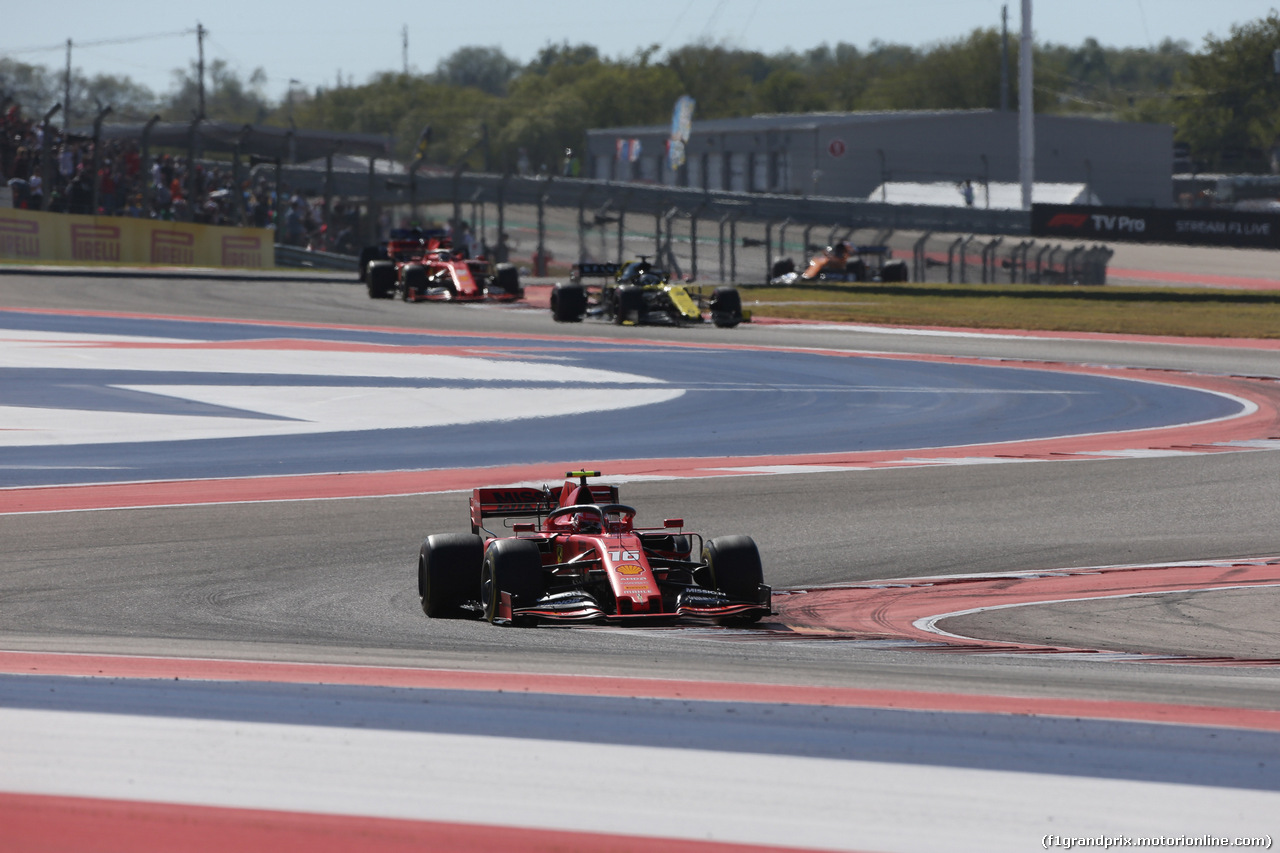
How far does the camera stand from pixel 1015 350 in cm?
2491

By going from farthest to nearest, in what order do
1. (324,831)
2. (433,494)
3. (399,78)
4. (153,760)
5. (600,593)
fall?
(399,78) → (433,494) → (600,593) → (153,760) → (324,831)

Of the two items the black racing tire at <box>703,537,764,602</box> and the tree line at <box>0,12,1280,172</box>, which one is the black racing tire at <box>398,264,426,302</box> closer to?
the black racing tire at <box>703,537,764,602</box>

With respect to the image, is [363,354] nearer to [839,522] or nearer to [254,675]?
[839,522]

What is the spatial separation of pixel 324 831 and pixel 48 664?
251 cm

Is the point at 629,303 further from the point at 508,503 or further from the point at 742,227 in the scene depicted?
the point at 742,227

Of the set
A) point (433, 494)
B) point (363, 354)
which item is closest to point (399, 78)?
point (363, 354)

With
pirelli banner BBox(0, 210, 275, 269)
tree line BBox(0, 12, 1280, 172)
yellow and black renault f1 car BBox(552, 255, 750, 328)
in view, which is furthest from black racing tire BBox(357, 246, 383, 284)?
tree line BBox(0, 12, 1280, 172)

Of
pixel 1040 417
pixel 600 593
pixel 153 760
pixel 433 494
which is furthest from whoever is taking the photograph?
pixel 1040 417

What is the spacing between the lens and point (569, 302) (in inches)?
1131

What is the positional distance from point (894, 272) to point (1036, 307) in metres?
6.83

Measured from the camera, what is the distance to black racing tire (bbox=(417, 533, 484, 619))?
8.02 metres


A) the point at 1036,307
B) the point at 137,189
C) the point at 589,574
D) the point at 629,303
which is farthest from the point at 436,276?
the point at 589,574

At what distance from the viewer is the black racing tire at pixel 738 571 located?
817 cm

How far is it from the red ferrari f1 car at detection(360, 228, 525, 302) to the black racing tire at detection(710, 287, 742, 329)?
6.21 m
